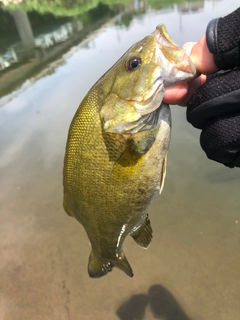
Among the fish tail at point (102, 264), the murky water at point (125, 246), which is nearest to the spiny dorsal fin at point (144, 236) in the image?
the fish tail at point (102, 264)

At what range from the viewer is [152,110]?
150 centimetres

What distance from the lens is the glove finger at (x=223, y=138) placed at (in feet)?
4.96

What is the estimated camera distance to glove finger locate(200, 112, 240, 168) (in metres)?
1.51

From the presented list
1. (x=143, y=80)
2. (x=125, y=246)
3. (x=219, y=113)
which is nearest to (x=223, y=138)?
(x=219, y=113)

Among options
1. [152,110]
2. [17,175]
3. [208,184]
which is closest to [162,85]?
[152,110]

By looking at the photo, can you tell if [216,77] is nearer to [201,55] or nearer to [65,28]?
[201,55]

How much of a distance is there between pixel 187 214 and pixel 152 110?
3.09 meters

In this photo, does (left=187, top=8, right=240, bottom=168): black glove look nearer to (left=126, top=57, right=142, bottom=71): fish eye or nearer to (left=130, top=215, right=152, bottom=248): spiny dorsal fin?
(left=126, top=57, right=142, bottom=71): fish eye

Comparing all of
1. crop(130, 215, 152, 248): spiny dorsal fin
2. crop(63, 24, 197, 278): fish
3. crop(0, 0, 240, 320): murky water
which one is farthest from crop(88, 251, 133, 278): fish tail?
crop(0, 0, 240, 320): murky water

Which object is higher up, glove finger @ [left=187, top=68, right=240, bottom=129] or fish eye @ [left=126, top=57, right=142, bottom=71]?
fish eye @ [left=126, top=57, right=142, bottom=71]

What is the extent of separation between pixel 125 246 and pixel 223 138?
281 centimetres

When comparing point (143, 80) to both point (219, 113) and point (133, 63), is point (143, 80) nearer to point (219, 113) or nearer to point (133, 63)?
point (133, 63)

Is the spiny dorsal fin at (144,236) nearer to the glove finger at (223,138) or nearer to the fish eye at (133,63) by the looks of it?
the glove finger at (223,138)

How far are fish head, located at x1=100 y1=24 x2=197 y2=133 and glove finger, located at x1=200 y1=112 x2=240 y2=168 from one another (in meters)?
0.27
